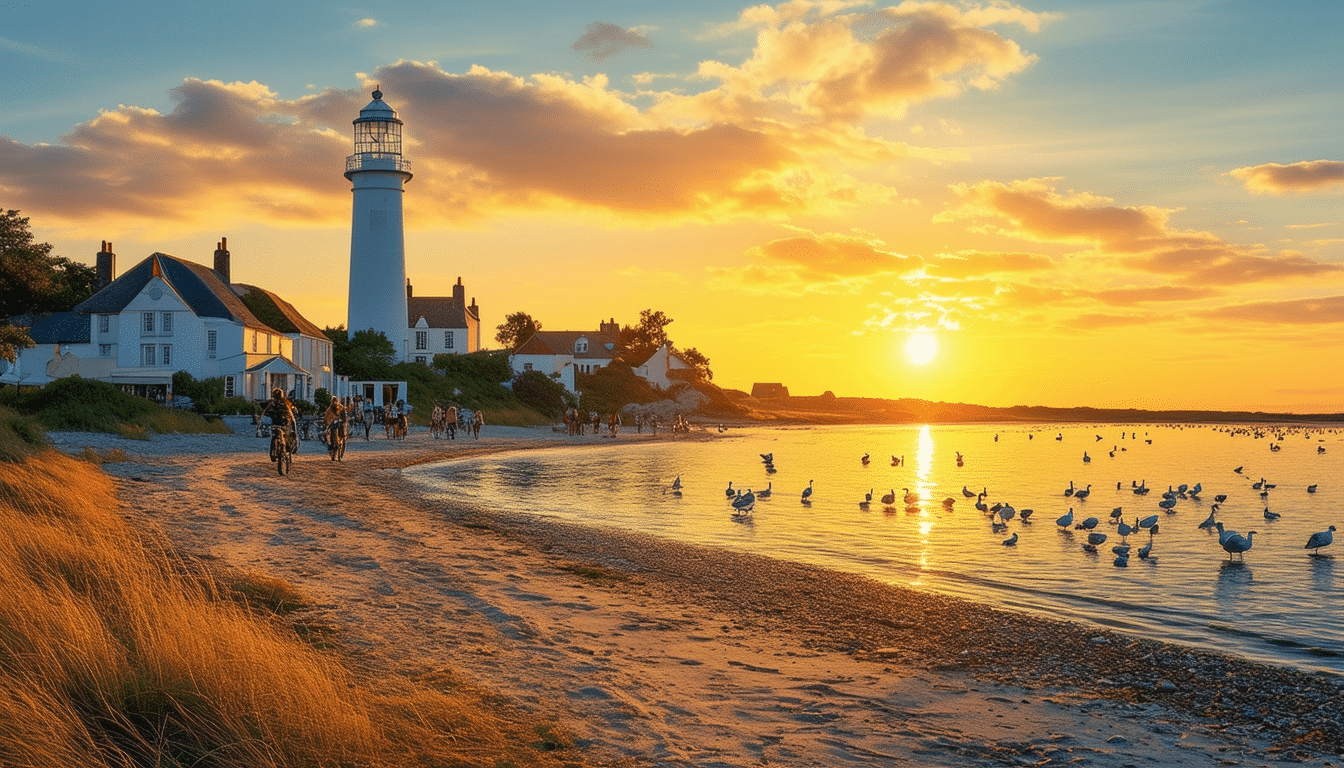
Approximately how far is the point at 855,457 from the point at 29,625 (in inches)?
2198

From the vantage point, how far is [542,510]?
25.4m

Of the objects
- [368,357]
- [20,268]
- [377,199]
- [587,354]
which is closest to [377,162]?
[377,199]

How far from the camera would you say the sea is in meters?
14.4

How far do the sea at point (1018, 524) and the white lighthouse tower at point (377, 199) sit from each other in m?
22.9

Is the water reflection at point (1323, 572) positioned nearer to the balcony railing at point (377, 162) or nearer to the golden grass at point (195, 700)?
the golden grass at point (195, 700)

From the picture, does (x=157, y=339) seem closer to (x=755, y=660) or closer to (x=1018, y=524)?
(x=1018, y=524)

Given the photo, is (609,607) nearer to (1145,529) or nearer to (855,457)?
(1145,529)

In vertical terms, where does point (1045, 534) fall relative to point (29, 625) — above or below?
below

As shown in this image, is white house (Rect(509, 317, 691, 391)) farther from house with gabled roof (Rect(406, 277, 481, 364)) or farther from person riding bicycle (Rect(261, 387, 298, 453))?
person riding bicycle (Rect(261, 387, 298, 453))

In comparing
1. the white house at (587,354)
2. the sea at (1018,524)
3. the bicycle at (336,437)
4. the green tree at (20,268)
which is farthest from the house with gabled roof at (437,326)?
the bicycle at (336,437)

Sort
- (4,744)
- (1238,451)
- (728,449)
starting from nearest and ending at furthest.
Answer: (4,744), (728,449), (1238,451)

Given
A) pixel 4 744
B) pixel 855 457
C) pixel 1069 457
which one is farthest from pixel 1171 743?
pixel 1069 457

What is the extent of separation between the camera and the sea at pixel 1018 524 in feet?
47.1

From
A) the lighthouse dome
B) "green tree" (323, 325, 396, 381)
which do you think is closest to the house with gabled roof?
"green tree" (323, 325, 396, 381)
